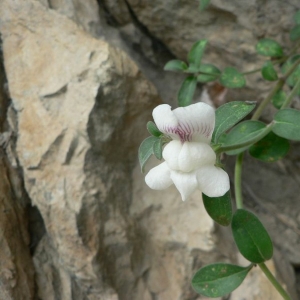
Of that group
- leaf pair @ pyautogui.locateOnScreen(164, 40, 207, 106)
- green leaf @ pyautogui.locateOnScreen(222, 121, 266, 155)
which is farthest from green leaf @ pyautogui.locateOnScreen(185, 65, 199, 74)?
green leaf @ pyautogui.locateOnScreen(222, 121, 266, 155)

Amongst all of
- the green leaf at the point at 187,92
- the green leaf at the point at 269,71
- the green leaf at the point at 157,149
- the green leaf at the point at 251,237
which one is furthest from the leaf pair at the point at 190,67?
the green leaf at the point at 157,149

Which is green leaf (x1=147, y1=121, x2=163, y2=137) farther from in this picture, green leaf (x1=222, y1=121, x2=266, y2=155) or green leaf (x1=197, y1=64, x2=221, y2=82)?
green leaf (x1=197, y1=64, x2=221, y2=82)

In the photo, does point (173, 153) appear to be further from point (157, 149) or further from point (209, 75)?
point (209, 75)

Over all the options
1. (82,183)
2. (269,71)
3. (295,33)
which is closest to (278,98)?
(269,71)

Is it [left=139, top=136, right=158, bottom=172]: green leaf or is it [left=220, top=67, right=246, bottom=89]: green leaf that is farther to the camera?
[left=220, top=67, right=246, bottom=89]: green leaf

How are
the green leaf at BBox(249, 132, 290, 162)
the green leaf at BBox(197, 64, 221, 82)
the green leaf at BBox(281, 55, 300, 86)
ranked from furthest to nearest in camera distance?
the green leaf at BBox(197, 64, 221, 82) < the green leaf at BBox(281, 55, 300, 86) < the green leaf at BBox(249, 132, 290, 162)

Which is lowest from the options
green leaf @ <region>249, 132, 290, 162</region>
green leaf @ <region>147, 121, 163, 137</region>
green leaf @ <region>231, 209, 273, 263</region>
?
green leaf @ <region>231, 209, 273, 263</region>
